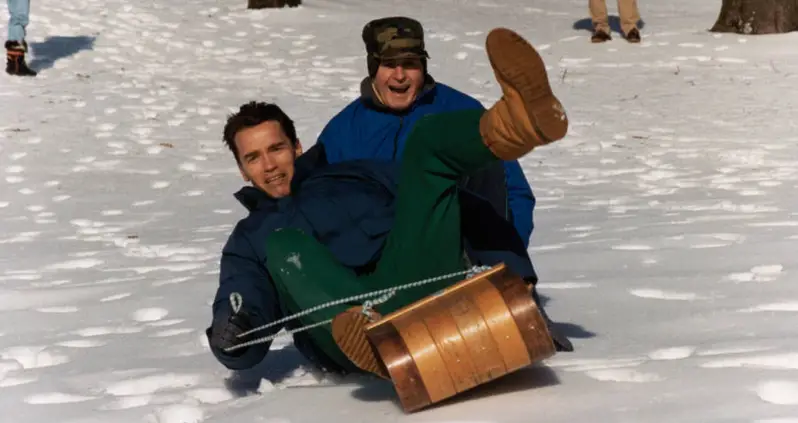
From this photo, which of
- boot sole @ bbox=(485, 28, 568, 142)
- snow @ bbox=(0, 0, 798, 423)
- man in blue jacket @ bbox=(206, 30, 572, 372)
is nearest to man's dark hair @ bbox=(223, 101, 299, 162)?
man in blue jacket @ bbox=(206, 30, 572, 372)

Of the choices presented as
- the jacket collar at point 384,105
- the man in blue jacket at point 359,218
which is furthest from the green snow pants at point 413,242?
the jacket collar at point 384,105

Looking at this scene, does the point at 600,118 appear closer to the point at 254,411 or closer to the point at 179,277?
the point at 179,277

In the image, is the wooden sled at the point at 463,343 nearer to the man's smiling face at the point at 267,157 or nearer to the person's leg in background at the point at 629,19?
the man's smiling face at the point at 267,157

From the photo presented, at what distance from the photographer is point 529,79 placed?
92.3 inches

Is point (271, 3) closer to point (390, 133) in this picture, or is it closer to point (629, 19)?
point (629, 19)

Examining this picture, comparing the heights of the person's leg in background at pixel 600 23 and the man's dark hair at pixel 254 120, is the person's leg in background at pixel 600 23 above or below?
below

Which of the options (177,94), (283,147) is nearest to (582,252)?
(283,147)

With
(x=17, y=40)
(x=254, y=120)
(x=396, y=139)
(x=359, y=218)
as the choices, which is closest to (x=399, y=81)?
(x=396, y=139)

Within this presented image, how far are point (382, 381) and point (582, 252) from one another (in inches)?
75.2

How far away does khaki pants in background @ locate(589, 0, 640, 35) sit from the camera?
34.6 ft

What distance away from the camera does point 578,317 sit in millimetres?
3613

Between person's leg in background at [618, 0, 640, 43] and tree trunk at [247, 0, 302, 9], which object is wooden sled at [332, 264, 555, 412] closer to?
person's leg in background at [618, 0, 640, 43]

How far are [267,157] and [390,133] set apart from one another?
0.51m

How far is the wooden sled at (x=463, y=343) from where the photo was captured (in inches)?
99.6
